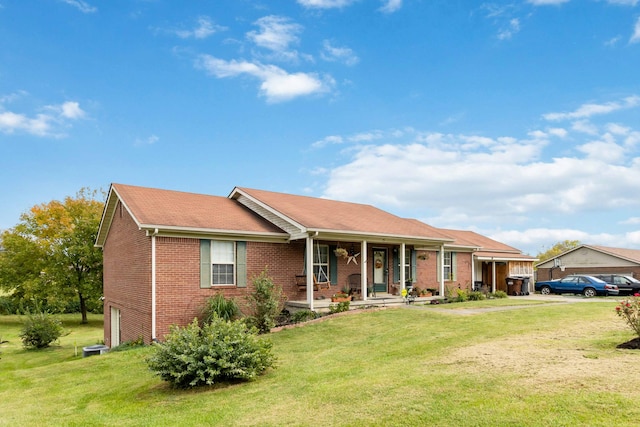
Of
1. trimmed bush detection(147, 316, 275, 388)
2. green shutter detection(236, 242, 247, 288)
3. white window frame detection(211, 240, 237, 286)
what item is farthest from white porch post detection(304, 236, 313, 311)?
trimmed bush detection(147, 316, 275, 388)

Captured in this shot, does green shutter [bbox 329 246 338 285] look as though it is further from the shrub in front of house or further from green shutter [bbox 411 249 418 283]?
the shrub in front of house

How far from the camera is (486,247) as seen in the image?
30125 millimetres

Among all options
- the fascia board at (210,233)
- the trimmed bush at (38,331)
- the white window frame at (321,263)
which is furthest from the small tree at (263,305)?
the trimmed bush at (38,331)

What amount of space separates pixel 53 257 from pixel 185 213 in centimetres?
2161

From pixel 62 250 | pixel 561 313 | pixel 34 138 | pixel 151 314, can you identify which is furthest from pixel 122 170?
pixel 561 313

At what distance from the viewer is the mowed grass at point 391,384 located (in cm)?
596

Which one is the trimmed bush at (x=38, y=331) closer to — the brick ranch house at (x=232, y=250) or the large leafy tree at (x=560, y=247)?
the brick ranch house at (x=232, y=250)

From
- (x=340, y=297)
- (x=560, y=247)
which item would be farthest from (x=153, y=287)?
(x=560, y=247)

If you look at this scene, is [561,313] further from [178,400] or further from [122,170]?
[122,170]

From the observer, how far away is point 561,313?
15492 millimetres

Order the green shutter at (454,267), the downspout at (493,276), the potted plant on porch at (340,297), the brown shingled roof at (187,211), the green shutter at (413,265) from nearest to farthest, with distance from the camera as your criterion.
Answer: the brown shingled roof at (187,211) → the potted plant on porch at (340,297) → the green shutter at (413,265) → the green shutter at (454,267) → the downspout at (493,276)

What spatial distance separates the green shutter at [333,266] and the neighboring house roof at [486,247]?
A: 33.0 feet

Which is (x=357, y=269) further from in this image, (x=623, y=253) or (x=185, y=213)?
(x=623, y=253)

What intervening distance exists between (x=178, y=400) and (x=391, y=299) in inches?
470
